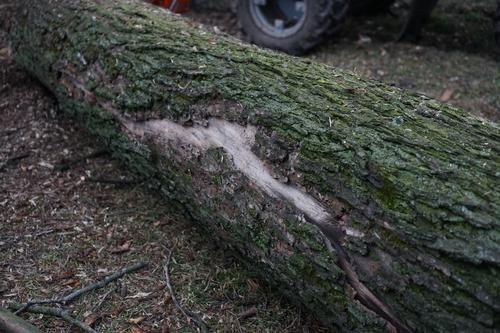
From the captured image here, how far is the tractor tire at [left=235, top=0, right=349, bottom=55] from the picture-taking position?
4844mm

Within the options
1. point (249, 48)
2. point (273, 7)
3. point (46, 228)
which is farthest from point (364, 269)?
point (273, 7)

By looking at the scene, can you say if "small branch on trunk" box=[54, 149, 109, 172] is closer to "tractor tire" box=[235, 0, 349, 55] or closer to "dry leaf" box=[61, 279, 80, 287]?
"dry leaf" box=[61, 279, 80, 287]

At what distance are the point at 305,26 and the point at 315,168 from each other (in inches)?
121

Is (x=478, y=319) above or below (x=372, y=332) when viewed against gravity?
above

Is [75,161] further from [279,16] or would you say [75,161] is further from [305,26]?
[279,16]

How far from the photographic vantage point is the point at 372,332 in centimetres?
198

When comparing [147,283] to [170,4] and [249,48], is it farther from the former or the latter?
[170,4]

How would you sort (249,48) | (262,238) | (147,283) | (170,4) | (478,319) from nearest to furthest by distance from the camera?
1. (478,319)
2. (262,238)
3. (147,283)
4. (249,48)
5. (170,4)

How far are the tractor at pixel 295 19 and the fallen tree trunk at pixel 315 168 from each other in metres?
1.99

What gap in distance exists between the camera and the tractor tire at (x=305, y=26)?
4844 millimetres

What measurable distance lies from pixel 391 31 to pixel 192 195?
12.3 ft

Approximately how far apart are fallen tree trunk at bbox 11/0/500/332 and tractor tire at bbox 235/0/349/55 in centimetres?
199

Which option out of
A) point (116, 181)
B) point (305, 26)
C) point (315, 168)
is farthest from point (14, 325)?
point (305, 26)

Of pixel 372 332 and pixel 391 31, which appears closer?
pixel 372 332
